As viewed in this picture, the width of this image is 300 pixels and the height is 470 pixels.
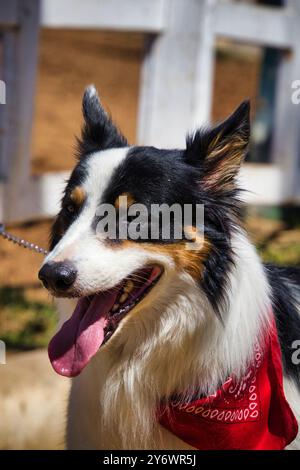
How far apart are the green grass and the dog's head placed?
7.91 ft

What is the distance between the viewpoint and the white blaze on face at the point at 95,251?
2.70 m

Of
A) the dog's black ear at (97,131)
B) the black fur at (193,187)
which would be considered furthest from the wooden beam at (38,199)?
the black fur at (193,187)

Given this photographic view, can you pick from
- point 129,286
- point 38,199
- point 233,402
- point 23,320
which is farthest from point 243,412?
point 38,199

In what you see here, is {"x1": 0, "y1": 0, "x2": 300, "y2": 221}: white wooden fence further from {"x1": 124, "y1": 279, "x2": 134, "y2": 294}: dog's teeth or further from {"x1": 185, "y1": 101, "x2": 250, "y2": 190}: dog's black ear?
{"x1": 124, "y1": 279, "x2": 134, "y2": 294}: dog's teeth

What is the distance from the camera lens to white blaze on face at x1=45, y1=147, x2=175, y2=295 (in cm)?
270

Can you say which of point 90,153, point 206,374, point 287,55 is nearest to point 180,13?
point 287,55

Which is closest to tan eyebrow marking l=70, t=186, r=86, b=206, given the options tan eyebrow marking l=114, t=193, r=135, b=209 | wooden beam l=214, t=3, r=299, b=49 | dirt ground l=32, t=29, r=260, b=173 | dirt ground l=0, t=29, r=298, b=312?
tan eyebrow marking l=114, t=193, r=135, b=209

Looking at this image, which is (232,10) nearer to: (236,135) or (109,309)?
(236,135)

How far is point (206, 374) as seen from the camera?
3070mm

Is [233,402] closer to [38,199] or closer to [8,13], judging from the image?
[38,199]

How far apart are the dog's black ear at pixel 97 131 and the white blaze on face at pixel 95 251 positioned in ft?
0.94

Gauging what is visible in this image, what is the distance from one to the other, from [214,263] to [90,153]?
705 mm

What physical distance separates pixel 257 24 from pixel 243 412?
192 inches

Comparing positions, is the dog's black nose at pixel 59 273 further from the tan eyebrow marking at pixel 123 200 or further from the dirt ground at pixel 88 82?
the dirt ground at pixel 88 82
